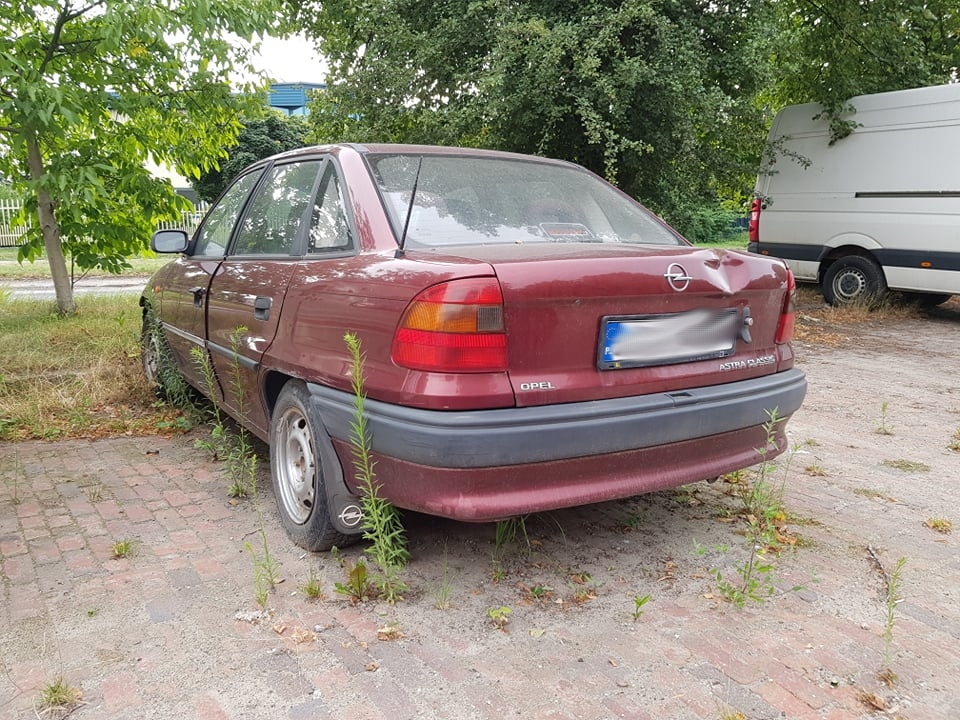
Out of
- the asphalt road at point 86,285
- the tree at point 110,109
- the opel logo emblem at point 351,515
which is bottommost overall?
the opel logo emblem at point 351,515

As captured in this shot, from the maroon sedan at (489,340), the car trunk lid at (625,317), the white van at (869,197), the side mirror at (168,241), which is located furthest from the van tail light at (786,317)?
the white van at (869,197)

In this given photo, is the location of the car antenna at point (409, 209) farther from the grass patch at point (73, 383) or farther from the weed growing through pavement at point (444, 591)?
the grass patch at point (73, 383)

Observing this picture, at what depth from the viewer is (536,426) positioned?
7.69 ft

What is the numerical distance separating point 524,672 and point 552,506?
0.51 meters

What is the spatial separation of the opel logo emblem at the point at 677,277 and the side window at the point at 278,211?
5.24ft

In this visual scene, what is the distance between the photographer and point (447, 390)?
231 centimetres

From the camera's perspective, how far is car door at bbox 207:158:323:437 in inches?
126

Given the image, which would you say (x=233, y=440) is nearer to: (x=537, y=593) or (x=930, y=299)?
(x=537, y=593)

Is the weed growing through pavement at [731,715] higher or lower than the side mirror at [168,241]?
lower

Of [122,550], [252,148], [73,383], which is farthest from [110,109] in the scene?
[252,148]

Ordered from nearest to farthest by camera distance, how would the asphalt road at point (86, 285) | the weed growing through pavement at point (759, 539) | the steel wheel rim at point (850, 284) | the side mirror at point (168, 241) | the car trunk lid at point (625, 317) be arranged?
1. the car trunk lid at point (625, 317)
2. the weed growing through pavement at point (759, 539)
3. the side mirror at point (168, 241)
4. the steel wheel rim at point (850, 284)
5. the asphalt road at point (86, 285)

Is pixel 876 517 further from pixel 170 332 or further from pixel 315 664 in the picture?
pixel 170 332

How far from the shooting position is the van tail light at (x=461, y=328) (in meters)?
2.32

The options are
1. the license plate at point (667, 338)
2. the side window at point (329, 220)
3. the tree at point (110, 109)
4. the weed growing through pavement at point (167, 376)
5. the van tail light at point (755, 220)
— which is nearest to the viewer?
the license plate at point (667, 338)
